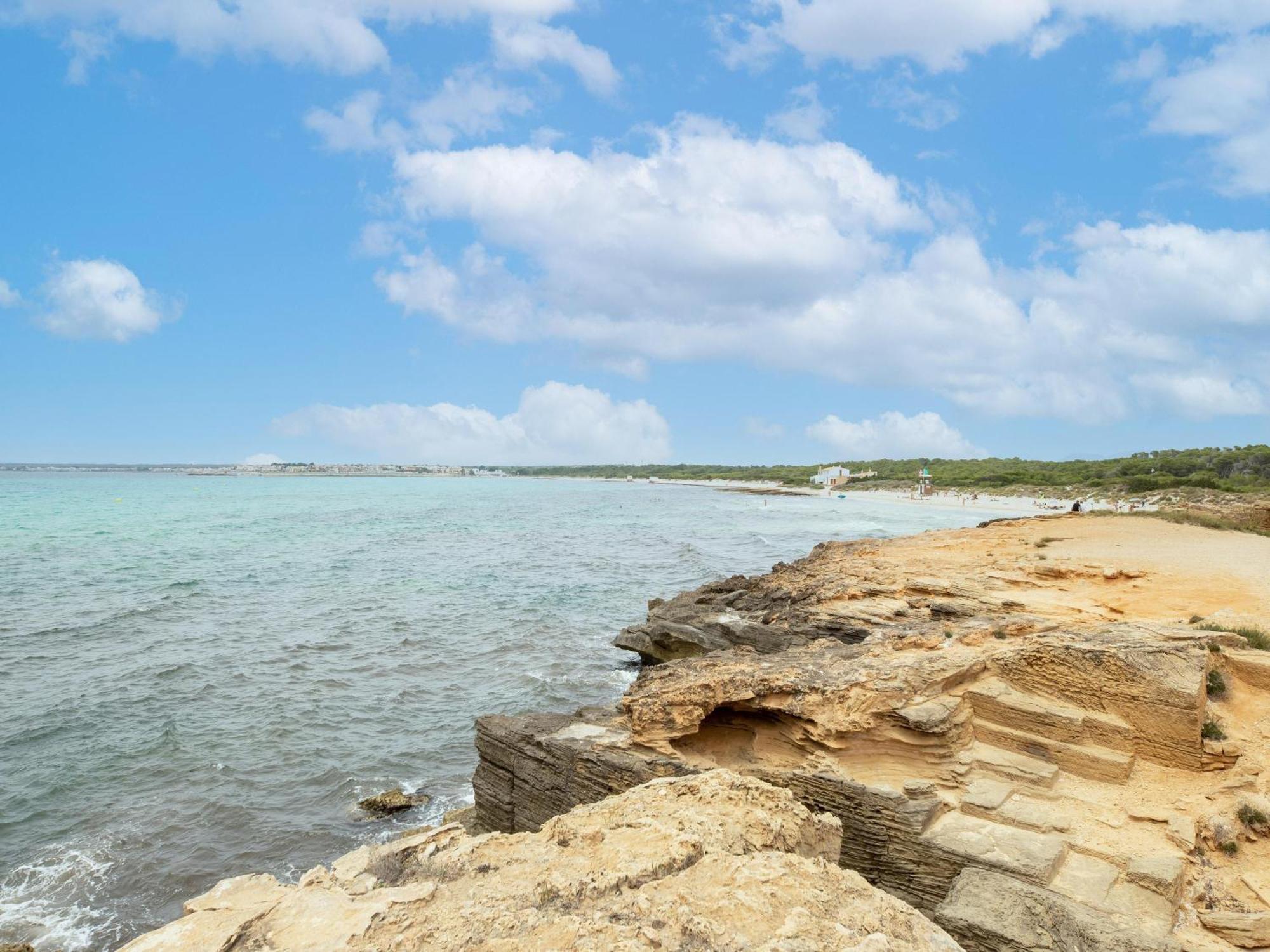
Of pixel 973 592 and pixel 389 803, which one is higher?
pixel 973 592

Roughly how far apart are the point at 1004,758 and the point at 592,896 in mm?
6198

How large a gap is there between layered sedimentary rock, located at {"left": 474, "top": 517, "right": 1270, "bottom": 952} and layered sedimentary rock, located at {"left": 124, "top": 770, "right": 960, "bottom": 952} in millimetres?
1805

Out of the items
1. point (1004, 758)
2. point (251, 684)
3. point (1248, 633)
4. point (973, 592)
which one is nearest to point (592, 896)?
point (1004, 758)

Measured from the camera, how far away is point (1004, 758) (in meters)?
8.73

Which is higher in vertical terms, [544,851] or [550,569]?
[544,851]

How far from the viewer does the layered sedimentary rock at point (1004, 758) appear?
256 inches

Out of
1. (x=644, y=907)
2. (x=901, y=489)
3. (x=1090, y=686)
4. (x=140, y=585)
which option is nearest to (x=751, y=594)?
(x=1090, y=686)

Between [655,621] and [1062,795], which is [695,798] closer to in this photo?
[1062,795]

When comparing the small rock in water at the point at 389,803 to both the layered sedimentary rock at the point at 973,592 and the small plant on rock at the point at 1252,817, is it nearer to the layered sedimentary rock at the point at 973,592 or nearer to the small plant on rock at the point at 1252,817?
the layered sedimentary rock at the point at 973,592

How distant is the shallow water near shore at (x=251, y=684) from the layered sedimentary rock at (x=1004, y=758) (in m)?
4.47

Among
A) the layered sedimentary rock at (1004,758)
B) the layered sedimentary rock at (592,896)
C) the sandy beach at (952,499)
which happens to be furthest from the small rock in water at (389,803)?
the sandy beach at (952,499)

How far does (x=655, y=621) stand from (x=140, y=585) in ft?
84.6

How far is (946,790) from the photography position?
8.31m

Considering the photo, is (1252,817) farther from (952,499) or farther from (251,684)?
(952,499)
